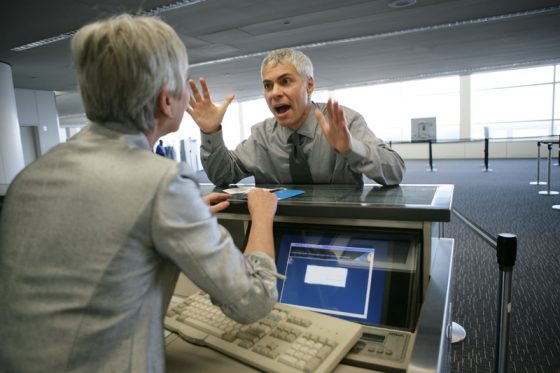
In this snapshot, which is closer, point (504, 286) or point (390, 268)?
point (390, 268)

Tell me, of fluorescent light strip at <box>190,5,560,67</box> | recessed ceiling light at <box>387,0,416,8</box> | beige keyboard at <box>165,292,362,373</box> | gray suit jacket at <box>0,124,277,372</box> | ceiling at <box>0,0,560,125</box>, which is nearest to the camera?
gray suit jacket at <box>0,124,277,372</box>

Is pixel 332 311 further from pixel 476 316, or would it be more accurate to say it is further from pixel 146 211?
pixel 476 316

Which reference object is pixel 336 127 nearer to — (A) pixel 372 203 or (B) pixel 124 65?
(A) pixel 372 203

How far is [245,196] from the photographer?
130 cm

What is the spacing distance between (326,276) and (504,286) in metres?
0.70

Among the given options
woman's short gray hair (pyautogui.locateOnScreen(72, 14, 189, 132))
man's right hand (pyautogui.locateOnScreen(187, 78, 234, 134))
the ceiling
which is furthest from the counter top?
the ceiling

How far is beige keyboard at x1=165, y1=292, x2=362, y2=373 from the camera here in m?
0.77

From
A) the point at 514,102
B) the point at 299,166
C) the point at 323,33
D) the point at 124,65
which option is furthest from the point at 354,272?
the point at 514,102

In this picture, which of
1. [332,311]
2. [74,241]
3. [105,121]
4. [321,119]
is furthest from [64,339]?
[321,119]

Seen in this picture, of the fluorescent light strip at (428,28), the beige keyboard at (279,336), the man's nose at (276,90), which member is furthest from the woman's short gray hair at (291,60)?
the fluorescent light strip at (428,28)

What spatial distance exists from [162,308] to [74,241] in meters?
0.21

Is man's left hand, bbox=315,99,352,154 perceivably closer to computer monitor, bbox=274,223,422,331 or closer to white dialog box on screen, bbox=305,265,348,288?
computer monitor, bbox=274,223,422,331

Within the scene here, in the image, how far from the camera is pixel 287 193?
4.30ft

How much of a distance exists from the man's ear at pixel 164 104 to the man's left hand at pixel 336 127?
0.70m
